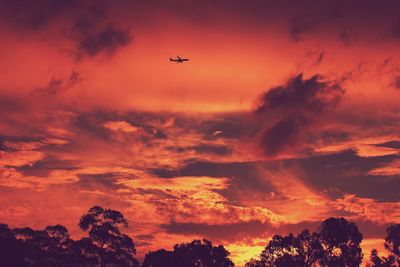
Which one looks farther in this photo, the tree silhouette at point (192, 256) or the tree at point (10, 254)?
the tree silhouette at point (192, 256)

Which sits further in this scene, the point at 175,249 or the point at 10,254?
the point at 175,249

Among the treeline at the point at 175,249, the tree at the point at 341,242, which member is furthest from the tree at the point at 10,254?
the tree at the point at 341,242

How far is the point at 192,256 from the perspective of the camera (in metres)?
103

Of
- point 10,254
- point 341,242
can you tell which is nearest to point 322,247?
point 341,242

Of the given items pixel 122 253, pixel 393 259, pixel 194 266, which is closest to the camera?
pixel 393 259

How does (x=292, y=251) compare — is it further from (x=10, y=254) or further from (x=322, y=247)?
(x=10, y=254)

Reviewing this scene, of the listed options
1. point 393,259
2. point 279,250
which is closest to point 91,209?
point 279,250

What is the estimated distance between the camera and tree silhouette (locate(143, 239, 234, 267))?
100500 millimetres

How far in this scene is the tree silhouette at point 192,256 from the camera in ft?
330

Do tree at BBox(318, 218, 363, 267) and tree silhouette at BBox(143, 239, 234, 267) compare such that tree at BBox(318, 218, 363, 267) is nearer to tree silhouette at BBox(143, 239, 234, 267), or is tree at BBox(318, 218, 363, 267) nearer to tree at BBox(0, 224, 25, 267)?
tree silhouette at BBox(143, 239, 234, 267)

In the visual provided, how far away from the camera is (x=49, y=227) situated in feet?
342

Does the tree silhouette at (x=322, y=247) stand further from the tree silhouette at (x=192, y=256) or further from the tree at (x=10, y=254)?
the tree at (x=10, y=254)

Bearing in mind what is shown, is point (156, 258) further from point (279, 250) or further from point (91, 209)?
point (279, 250)

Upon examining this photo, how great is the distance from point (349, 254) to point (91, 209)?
48175 millimetres
